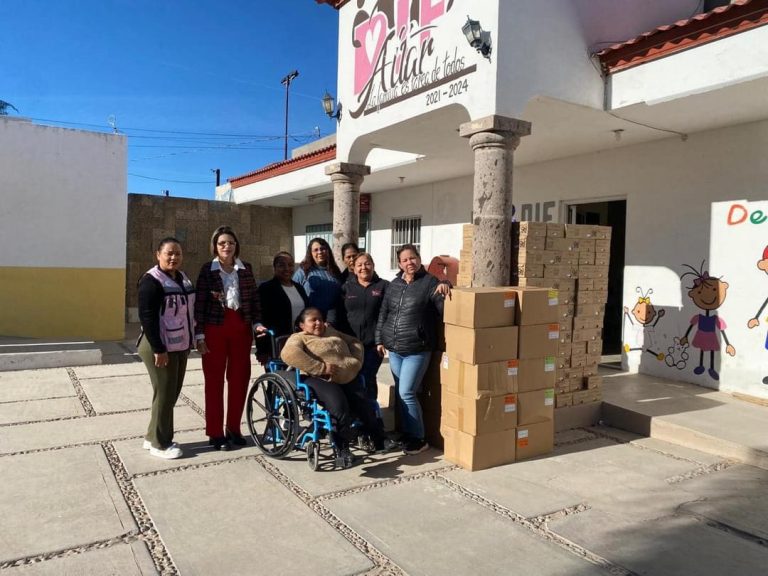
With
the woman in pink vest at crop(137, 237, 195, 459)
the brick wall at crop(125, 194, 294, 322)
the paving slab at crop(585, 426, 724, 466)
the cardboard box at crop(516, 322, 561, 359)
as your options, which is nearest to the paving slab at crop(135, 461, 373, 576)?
the woman in pink vest at crop(137, 237, 195, 459)

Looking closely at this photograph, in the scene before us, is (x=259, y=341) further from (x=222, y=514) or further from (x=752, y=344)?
(x=752, y=344)

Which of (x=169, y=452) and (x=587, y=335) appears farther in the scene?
(x=587, y=335)

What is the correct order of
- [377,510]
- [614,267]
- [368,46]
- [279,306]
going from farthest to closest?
[614,267]
[368,46]
[279,306]
[377,510]

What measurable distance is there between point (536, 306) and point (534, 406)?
0.78 meters

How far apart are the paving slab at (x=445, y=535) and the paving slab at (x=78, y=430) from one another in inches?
91.2

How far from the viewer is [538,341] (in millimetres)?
4277

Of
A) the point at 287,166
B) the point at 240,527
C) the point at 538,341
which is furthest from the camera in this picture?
the point at 287,166

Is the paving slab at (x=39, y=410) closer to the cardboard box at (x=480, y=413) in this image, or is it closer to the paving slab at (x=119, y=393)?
the paving slab at (x=119, y=393)

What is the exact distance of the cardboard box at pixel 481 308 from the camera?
12.9 ft

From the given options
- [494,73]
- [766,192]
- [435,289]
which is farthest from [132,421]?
[766,192]

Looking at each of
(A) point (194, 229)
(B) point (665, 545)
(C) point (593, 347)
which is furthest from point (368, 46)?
(A) point (194, 229)

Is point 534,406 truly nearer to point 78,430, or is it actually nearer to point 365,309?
point 365,309

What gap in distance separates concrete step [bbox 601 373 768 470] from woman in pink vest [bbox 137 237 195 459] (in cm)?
390

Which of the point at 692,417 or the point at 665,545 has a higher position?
the point at 692,417
